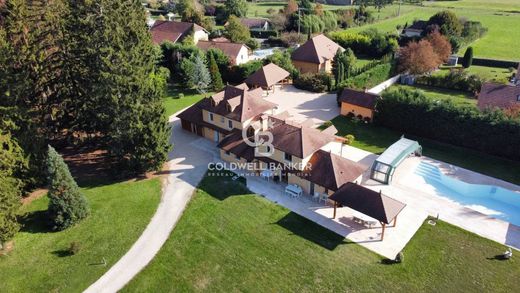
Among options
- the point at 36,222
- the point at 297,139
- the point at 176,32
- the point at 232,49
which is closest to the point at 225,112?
the point at 297,139

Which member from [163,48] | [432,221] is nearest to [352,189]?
[432,221]

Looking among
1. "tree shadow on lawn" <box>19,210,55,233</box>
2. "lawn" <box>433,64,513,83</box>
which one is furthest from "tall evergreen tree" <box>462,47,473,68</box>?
"tree shadow on lawn" <box>19,210,55,233</box>

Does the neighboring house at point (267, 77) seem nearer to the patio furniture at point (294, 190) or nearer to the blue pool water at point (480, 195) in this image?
the patio furniture at point (294, 190)

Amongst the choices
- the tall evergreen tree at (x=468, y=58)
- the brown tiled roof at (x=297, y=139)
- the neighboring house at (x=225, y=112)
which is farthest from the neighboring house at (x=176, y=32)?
the tall evergreen tree at (x=468, y=58)

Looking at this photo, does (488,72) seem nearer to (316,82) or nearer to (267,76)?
(316,82)

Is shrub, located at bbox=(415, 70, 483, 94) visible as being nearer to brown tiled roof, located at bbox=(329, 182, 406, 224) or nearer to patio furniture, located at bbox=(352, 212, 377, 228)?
patio furniture, located at bbox=(352, 212, 377, 228)

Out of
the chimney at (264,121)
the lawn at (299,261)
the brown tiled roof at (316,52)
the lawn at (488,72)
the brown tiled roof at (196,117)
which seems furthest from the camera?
the brown tiled roof at (316,52)

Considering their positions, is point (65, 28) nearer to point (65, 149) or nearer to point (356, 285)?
point (65, 149)
